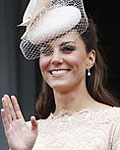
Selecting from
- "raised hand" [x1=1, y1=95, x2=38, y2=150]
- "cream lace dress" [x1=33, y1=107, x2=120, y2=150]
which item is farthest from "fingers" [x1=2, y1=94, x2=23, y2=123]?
"cream lace dress" [x1=33, y1=107, x2=120, y2=150]

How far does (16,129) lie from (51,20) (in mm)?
395

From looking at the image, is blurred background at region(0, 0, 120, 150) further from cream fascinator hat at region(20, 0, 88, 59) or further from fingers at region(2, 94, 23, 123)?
fingers at region(2, 94, 23, 123)

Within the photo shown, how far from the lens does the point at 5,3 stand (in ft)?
8.47

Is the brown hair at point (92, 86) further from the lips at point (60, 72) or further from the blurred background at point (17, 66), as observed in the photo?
the blurred background at point (17, 66)

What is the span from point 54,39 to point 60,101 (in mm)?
212

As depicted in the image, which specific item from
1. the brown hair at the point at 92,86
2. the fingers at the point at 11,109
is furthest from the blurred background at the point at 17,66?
the fingers at the point at 11,109

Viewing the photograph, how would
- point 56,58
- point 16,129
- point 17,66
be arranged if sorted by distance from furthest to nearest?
1. point 17,66
2. point 56,58
3. point 16,129

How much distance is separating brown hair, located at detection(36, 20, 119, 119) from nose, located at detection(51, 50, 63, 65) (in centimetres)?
12

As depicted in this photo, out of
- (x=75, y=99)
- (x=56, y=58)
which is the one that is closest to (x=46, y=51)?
(x=56, y=58)

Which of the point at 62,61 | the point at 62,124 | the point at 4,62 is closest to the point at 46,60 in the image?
the point at 62,61

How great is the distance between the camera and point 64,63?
1.80 m

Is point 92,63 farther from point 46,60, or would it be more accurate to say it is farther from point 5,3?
point 5,3

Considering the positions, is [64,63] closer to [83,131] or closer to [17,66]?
[83,131]

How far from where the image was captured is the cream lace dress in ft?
5.71
